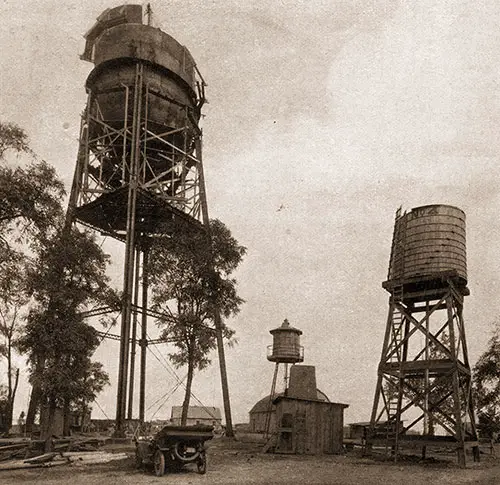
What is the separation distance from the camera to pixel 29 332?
16969 millimetres

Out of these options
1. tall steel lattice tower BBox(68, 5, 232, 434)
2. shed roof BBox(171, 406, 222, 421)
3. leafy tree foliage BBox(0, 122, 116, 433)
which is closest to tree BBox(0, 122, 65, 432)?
leafy tree foliage BBox(0, 122, 116, 433)

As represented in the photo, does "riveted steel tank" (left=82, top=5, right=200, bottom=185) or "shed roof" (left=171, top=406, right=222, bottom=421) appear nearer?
"riveted steel tank" (left=82, top=5, right=200, bottom=185)

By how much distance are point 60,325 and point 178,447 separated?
5850mm

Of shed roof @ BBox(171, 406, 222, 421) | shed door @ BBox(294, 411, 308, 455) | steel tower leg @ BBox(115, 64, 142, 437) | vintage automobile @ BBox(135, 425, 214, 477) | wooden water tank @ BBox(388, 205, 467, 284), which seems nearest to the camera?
vintage automobile @ BBox(135, 425, 214, 477)

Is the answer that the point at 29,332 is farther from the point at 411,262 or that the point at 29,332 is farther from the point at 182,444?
the point at 411,262

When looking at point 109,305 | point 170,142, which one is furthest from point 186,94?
point 109,305

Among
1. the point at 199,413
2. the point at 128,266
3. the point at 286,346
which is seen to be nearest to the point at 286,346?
the point at 286,346

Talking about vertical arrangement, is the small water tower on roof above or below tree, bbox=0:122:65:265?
below

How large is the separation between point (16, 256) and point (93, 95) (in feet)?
41.4

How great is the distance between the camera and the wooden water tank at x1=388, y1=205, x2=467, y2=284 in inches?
697

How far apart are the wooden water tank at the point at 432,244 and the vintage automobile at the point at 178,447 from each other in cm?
855

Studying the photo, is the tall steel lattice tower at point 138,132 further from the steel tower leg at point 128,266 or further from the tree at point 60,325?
the tree at point 60,325

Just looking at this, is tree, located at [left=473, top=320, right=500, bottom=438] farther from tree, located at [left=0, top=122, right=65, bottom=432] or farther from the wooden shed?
tree, located at [left=0, top=122, right=65, bottom=432]

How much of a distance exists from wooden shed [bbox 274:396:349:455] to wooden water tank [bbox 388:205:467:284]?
630 centimetres
